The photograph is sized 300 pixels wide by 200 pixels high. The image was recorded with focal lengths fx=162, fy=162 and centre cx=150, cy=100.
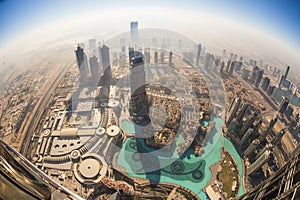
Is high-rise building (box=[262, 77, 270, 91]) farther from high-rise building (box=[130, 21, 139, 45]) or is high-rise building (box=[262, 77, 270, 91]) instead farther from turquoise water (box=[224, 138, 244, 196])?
→ high-rise building (box=[130, 21, 139, 45])

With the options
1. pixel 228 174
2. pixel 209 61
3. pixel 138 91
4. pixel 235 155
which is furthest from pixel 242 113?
pixel 209 61

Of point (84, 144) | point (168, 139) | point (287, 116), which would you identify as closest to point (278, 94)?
point (287, 116)

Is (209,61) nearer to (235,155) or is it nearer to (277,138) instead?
(277,138)

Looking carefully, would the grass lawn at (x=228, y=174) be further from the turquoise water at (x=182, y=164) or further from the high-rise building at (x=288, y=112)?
the high-rise building at (x=288, y=112)

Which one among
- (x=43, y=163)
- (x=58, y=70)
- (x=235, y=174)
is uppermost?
(x=58, y=70)

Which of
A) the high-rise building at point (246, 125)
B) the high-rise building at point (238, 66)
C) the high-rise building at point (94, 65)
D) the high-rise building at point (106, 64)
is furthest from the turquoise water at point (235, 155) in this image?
the high-rise building at point (238, 66)

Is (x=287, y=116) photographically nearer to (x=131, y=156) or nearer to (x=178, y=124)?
(x=178, y=124)
